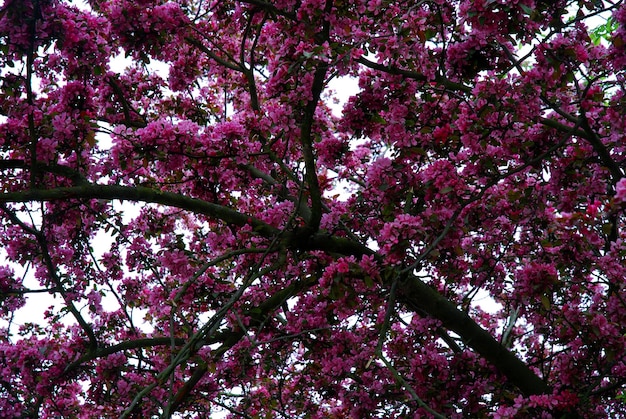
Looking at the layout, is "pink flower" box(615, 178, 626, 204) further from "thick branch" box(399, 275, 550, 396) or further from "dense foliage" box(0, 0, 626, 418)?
"thick branch" box(399, 275, 550, 396)

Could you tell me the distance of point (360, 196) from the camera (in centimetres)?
476

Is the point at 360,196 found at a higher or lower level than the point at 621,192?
higher

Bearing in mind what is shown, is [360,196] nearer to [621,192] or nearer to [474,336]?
[474,336]

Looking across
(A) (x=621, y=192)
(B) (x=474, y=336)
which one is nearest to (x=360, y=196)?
(B) (x=474, y=336)

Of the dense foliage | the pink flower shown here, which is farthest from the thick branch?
the pink flower

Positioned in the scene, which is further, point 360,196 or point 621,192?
point 360,196

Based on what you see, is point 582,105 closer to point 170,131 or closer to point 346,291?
point 346,291

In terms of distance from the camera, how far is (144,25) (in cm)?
432

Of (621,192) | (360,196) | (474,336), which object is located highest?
(360,196)

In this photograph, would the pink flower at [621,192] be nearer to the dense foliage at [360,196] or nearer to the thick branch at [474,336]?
the dense foliage at [360,196]

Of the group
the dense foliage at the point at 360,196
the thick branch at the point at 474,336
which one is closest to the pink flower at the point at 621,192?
the dense foliage at the point at 360,196

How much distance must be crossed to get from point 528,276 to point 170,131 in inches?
103

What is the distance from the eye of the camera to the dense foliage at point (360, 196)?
367 centimetres

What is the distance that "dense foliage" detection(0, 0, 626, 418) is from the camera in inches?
144
